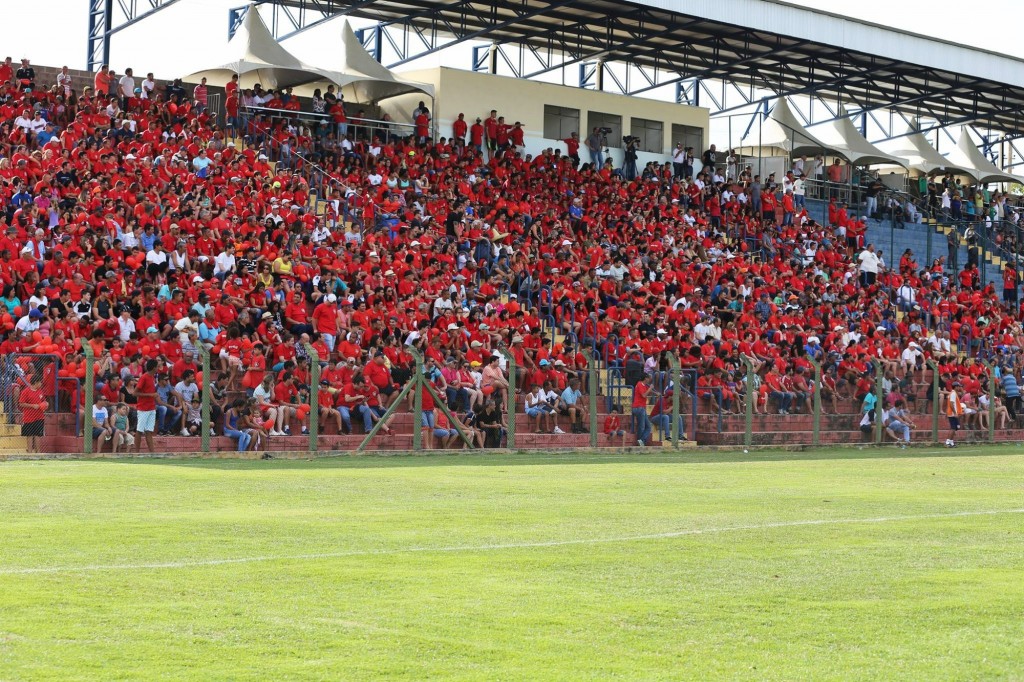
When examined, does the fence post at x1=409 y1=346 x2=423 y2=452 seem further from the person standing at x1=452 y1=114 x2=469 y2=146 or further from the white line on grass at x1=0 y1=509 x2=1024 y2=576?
the person standing at x1=452 y1=114 x2=469 y2=146

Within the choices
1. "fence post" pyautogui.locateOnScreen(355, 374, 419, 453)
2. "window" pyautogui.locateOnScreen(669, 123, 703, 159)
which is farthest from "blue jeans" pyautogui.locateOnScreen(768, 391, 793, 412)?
"window" pyautogui.locateOnScreen(669, 123, 703, 159)

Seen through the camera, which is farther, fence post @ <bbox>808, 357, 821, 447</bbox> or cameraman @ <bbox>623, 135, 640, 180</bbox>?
cameraman @ <bbox>623, 135, 640, 180</bbox>

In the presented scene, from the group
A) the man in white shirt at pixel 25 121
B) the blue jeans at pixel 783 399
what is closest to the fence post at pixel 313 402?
the blue jeans at pixel 783 399

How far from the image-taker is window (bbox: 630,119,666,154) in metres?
45.7

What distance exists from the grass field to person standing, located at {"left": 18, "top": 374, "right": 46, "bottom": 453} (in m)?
3.81

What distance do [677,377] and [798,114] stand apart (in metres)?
30.3

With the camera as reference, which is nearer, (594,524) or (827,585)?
(827,585)

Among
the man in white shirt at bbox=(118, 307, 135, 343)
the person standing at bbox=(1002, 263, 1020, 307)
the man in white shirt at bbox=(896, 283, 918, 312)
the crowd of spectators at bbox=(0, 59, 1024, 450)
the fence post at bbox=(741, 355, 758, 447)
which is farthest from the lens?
the person standing at bbox=(1002, 263, 1020, 307)

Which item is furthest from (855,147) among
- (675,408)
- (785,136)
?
(675,408)

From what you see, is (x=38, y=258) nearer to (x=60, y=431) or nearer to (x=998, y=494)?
(x=60, y=431)

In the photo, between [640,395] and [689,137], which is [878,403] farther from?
[689,137]

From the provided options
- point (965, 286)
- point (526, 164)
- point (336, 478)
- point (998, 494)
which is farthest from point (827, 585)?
point (965, 286)

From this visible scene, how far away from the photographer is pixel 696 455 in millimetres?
25266

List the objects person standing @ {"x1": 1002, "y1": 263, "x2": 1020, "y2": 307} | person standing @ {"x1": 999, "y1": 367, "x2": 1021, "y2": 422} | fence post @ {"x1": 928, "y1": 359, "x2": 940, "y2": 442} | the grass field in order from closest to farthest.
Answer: the grass field
fence post @ {"x1": 928, "y1": 359, "x2": 940, "y2": 442}
person standing @ {"x1": 999, "y1": 367, "x2": 1021, "y2": 422}
person standing @ {"x1": 1002, "y1": 263, "x2": 1020, "y2": 307}
